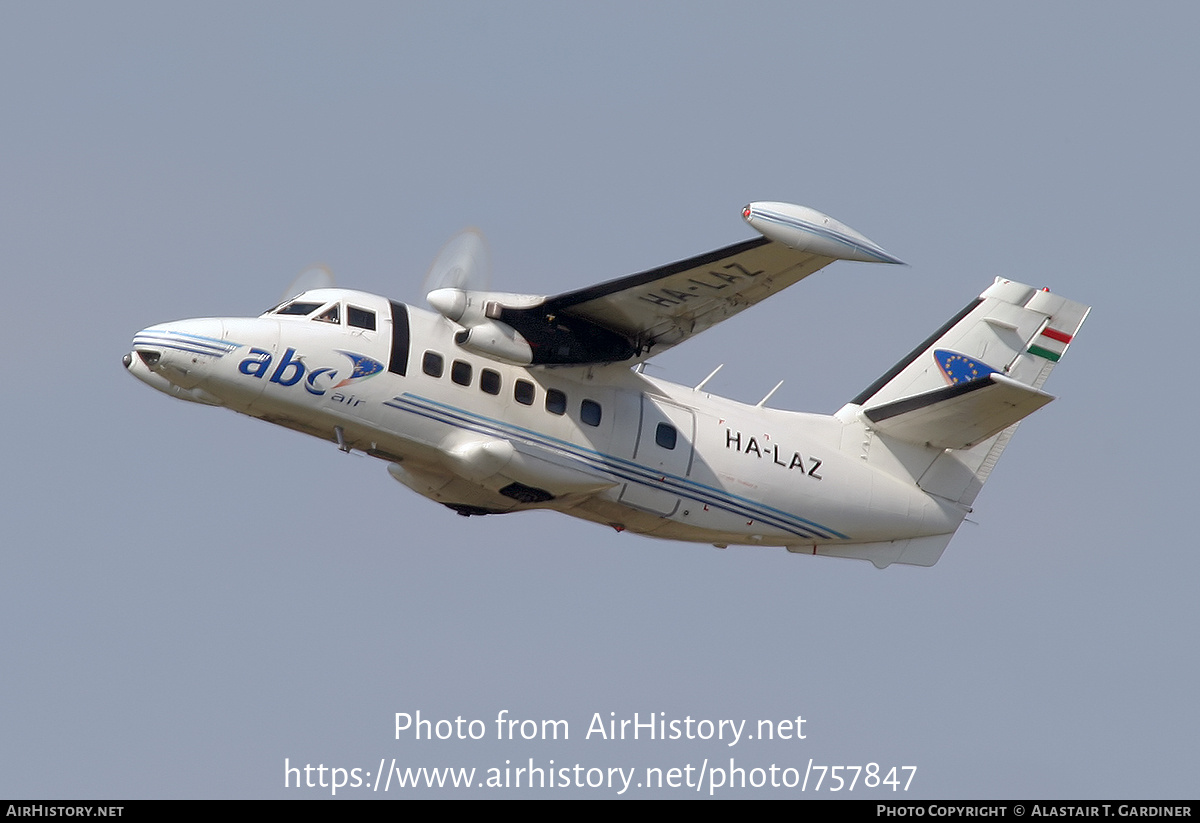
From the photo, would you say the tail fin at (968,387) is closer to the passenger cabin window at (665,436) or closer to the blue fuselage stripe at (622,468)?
the blue fuselage stripe at (622,468)

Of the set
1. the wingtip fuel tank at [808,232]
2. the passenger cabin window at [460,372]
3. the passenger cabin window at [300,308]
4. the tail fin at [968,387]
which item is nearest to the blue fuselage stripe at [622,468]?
the passenger cabin window at [460,372]

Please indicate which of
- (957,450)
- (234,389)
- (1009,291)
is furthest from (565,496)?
(1009,291)

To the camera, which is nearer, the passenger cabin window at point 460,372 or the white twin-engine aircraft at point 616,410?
the white twin-engine aircraft at point 616,410

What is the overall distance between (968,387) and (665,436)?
4.35 metres

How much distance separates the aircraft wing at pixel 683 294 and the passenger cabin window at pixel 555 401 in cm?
48

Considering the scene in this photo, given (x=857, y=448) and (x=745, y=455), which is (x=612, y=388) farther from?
(x=857, y=448)

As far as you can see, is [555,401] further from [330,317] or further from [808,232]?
[808,232]

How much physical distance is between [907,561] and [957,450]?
1.77 metres

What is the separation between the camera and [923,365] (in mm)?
24594

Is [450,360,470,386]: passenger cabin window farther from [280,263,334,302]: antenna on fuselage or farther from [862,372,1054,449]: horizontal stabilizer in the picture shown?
[862,372,1054,449]: horizontal stabilizer

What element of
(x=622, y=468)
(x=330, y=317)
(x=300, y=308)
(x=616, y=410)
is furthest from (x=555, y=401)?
(x=300, y=308)

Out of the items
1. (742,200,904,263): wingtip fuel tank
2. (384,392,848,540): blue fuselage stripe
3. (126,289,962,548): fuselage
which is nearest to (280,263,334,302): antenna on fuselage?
(126,289,962,548): fuselage

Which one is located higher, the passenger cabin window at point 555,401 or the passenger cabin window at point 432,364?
the passenger cabin window at point 432,364

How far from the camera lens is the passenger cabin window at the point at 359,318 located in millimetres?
19500
